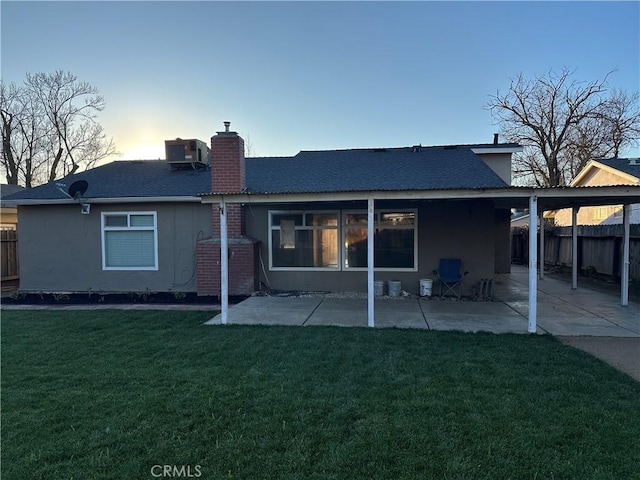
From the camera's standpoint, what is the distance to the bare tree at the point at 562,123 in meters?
24.7

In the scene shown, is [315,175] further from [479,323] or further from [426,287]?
[479,323]

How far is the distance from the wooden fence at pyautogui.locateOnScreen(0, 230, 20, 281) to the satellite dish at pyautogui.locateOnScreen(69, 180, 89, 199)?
4251 millimetres

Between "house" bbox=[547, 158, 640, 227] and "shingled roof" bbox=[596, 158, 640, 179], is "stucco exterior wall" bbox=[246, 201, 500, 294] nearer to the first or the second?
"house" bbox=[547, 158, 640, 227]

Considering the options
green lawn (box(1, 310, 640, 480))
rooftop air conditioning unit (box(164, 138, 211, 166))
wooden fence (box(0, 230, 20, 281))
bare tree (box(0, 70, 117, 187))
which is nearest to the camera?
green lawn (box(1, 310, 640, 480))

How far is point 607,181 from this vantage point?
18.2 m

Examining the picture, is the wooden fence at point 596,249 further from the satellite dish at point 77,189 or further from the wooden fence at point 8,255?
the wooden fence at point 8,255

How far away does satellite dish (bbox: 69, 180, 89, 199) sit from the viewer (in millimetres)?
9672

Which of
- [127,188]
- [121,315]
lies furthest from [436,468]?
[127,188]

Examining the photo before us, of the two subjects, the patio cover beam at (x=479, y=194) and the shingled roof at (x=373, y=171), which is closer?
the patio cover beam at (x=479, y=194)

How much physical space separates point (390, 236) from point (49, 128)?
26719 millimetres

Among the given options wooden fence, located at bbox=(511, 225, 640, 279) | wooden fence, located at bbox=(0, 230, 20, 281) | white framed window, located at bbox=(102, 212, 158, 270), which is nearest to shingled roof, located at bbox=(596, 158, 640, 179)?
wooden fence, located at bbox=(511, 225, 640, 279)

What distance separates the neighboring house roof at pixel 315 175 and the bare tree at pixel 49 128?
54.4ft

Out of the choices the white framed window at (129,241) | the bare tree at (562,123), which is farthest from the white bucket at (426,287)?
the bare tree at (562,123)

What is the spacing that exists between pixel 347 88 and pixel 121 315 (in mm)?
9424
